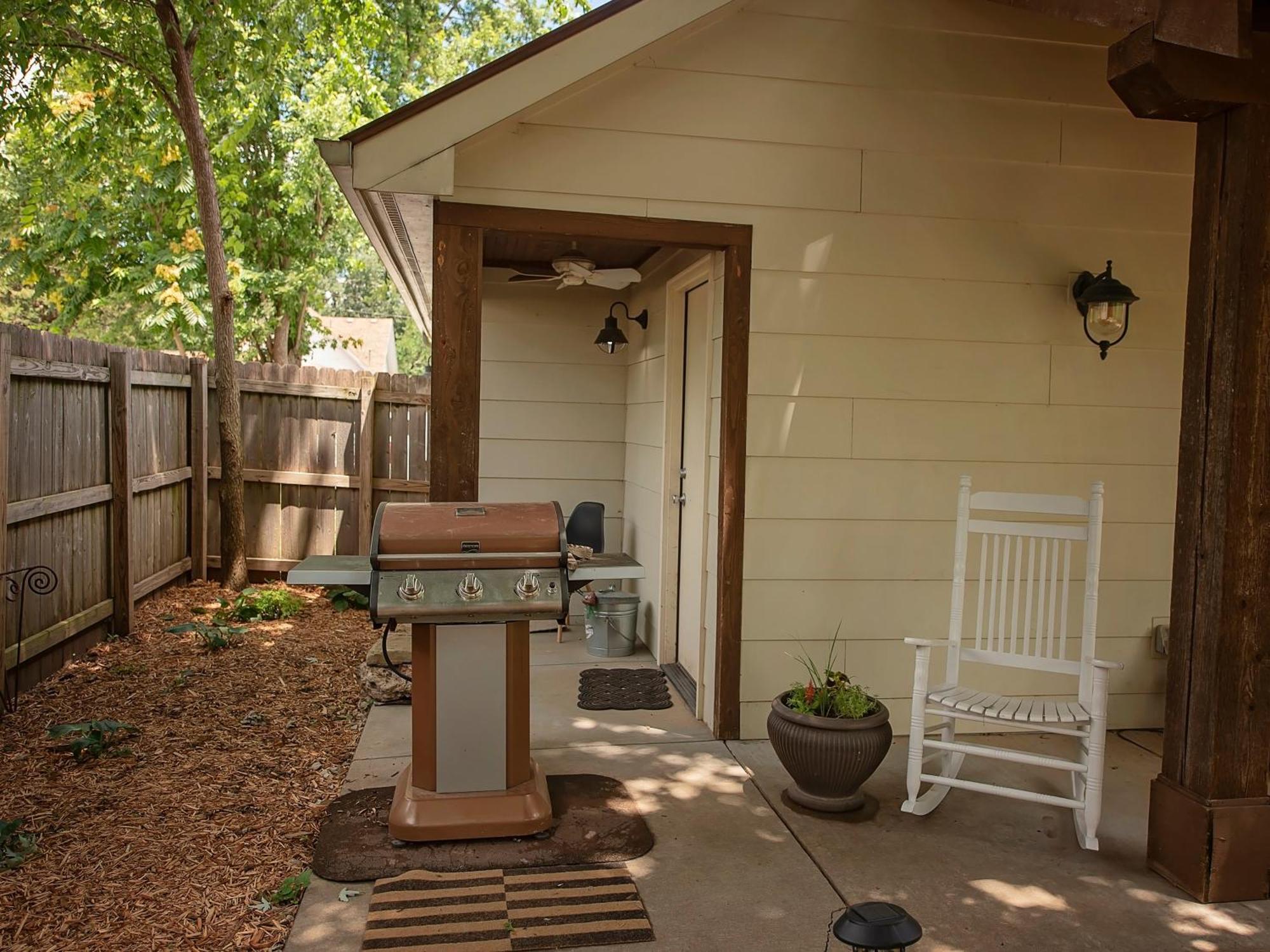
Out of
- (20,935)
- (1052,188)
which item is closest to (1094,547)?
(1052,188)

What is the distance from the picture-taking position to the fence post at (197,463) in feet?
22.2

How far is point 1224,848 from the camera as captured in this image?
259 cm

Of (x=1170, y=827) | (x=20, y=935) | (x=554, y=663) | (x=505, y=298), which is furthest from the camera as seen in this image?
(x=505, y=298)

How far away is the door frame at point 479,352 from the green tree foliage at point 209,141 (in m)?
3.56

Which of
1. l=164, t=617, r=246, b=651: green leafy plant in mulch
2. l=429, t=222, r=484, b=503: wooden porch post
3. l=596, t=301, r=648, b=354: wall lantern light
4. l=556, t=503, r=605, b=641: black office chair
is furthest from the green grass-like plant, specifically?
l=596, t=301, r=648, b=354: wall lantern light

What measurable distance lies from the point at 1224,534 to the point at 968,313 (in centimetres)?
159

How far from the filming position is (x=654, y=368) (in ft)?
17.5

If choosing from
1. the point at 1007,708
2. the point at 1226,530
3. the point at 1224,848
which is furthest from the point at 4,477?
the point at 1224,848

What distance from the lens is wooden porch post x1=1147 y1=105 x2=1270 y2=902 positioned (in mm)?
2512

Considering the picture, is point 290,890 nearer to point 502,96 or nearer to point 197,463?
point 502,96

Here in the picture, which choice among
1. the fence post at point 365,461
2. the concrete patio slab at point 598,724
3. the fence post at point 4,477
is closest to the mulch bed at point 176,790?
the fence post at point 4,477

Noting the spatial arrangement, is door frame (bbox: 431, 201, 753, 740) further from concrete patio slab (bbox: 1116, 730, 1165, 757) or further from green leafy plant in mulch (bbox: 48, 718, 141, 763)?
concrete patio slab (bbox: 1116, 730, 1165, 757)

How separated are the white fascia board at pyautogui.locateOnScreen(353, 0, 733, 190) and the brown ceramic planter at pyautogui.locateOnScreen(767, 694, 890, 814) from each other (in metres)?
2.31

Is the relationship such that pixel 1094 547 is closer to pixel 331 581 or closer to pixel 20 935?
pixel 331 581
